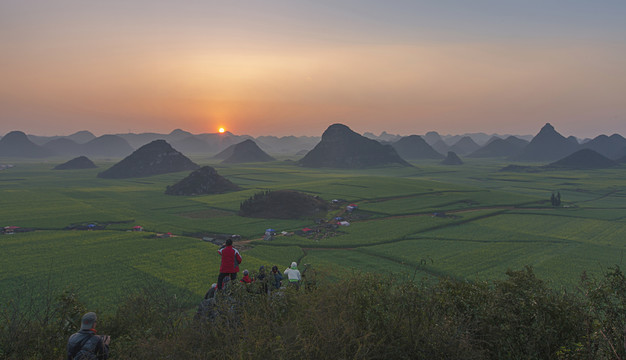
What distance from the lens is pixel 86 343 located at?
29.8 feet

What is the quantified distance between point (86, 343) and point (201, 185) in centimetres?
8399

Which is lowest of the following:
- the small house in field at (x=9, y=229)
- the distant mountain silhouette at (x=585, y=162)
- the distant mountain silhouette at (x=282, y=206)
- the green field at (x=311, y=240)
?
the green field at (x=311, y=240)

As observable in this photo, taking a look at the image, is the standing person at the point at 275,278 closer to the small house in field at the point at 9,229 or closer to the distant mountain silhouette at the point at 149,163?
the small house in field at the point at 9,229

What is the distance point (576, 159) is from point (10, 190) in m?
239

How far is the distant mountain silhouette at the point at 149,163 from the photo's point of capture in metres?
138

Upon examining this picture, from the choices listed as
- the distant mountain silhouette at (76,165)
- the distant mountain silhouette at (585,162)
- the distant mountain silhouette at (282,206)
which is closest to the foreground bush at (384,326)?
the distant mountain silhouette at (282,206)

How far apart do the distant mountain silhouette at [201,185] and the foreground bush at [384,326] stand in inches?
3030

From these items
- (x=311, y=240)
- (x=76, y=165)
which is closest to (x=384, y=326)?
(x=311, y=240)

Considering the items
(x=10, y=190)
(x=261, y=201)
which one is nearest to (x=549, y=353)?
A: (x=261, y=201)

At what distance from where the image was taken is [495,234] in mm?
46281

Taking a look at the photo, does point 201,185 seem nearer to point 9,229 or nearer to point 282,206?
point 282,206

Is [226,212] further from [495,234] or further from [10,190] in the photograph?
[10,190]

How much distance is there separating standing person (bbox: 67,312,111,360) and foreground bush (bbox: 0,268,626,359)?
32.2 inches

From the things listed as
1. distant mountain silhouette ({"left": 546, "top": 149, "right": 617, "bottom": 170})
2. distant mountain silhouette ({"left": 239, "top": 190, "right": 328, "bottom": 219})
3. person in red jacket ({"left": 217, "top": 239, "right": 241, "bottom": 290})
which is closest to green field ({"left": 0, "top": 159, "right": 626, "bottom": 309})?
distant mountain silhouette ({"left": 239, "top": 190, "right": 328, "bottom": 219})
